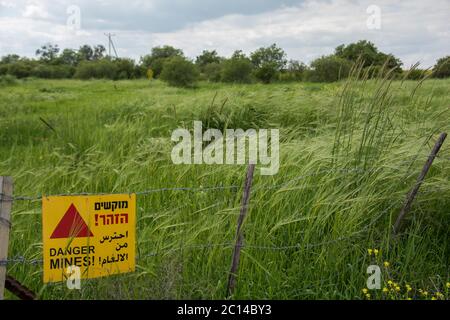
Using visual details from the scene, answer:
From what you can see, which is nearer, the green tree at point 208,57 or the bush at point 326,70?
the bush at point 326,70

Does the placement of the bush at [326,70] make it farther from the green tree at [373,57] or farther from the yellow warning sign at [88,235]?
the yellow warning sign at [88,235]

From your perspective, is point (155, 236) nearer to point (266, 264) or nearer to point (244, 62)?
point (266, 264)

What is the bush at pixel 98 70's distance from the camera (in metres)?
30.7

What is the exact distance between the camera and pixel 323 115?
5.54 metres

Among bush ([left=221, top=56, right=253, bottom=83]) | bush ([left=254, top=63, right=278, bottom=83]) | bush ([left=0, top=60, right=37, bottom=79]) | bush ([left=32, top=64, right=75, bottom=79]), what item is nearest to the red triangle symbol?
bush ([left=221, top=56, right=253, bottom=83])

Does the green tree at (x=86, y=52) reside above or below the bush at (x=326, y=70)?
above

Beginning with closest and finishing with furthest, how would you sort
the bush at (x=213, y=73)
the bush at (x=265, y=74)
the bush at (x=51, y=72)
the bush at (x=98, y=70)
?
the bush at (x=265, y=74) < the bush at (x=213, y=73) < the bush at (x=98, y=70) < the bush at (x=51, y=72)

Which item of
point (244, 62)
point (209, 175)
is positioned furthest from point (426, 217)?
point (244, 62)

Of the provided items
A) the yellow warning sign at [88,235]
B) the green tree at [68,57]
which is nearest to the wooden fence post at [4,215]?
the yellow warning sign at [88,235]

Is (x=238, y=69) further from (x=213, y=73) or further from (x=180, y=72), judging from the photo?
(x=213, y=73)

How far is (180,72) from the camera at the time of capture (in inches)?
740

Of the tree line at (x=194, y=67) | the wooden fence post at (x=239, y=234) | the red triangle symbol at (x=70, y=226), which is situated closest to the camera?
the red triangle symbol at (x=70, y=226)

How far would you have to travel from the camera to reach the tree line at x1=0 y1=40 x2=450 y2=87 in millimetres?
18714

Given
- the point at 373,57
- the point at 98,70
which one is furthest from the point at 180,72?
the point at 98,70
